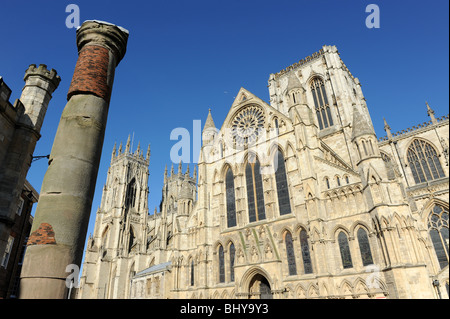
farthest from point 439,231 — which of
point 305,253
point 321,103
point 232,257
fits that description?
point 321,103

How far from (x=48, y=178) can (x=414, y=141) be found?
36.7 m

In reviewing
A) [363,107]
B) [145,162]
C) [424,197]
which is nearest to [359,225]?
[424,197]

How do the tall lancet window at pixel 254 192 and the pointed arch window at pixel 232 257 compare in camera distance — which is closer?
the pointed arch window at pixel 232 257

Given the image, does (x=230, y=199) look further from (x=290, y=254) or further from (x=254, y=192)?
(x=290, y=254)

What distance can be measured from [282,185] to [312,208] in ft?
11.6

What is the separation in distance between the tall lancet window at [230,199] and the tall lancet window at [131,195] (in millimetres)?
38760

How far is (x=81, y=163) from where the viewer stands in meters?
6.39

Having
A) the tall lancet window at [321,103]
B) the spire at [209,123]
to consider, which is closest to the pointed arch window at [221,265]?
the spire at [209,123]

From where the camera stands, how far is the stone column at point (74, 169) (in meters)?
5.33

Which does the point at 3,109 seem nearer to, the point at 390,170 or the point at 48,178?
the point at 48,178

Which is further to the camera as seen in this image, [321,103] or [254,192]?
[321,103]

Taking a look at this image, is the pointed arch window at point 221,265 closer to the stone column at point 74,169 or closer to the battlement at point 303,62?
the stone column at point 74,169

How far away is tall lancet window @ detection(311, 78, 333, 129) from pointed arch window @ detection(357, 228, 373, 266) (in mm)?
19147

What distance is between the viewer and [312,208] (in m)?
19.5
